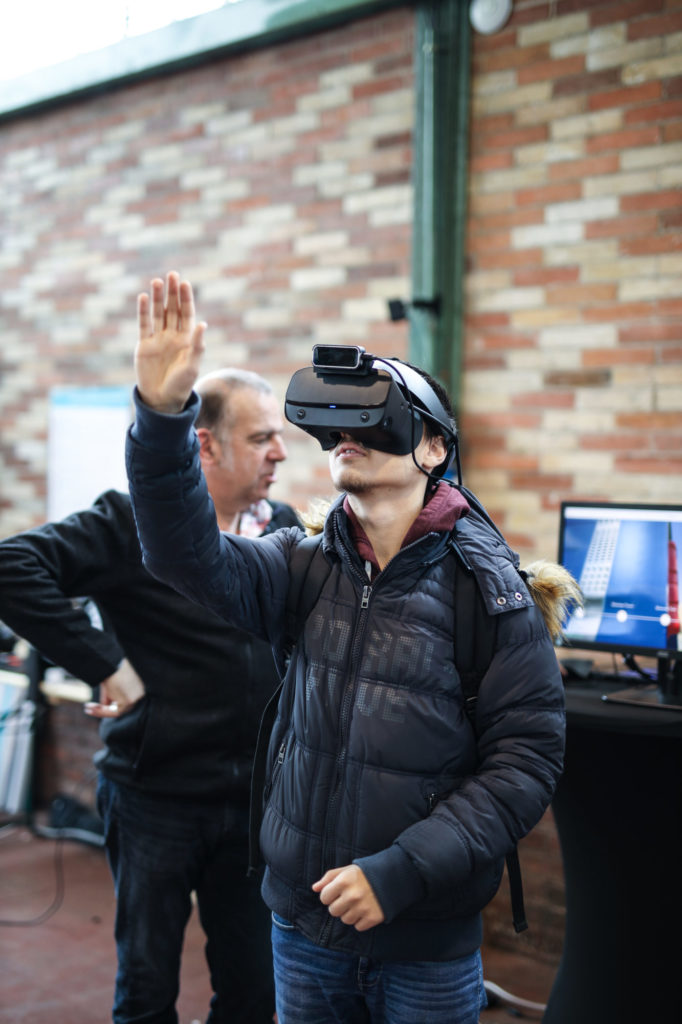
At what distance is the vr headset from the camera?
4.45ft

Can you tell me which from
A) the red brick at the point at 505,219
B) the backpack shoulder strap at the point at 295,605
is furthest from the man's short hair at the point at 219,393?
the red brick at the point at 505,219

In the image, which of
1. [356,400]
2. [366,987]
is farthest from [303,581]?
[366,987]

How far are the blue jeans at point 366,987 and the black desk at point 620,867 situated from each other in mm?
809

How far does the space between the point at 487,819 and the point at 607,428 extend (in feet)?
6.01

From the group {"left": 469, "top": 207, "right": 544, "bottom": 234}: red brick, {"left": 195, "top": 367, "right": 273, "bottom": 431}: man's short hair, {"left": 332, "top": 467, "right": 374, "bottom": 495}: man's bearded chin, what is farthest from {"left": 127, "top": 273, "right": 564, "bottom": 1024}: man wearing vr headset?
{"left": 469, "top": 207, "right": 544, "bottom": 234}: red brick

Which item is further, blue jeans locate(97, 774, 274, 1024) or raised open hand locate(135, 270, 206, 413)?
blue jeans locate(97, 774, 274, 1024)

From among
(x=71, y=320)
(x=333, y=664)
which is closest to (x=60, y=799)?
(x=71, y=320)

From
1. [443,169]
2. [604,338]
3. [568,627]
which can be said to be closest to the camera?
[568,627]

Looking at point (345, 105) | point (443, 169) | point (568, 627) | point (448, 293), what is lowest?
point (568, 627)

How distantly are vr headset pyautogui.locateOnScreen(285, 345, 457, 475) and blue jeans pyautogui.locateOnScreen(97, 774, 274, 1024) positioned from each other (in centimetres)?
97

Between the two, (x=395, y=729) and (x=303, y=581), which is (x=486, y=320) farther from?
(x=395, y=729)

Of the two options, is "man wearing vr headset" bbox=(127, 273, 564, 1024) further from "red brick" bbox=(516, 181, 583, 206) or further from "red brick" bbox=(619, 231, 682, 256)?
"red brick" bbox=(516, 181, 583, 206)

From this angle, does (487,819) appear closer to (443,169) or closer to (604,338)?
(604,338)

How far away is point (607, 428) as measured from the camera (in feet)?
9.57
